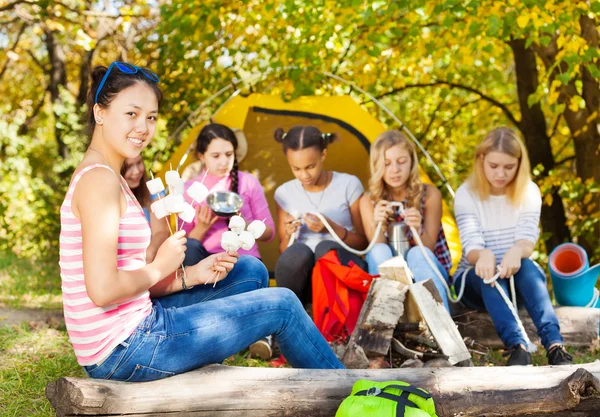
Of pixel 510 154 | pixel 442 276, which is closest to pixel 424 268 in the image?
pixel 442 276

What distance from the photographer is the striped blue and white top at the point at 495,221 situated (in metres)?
3.18

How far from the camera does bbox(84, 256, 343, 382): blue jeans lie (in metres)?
A: 1.91

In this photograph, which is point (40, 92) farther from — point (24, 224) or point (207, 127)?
point (207, 127)

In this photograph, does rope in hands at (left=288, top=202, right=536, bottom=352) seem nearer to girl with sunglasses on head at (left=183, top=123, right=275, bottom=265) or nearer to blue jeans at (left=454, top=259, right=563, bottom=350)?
blue jeans at (left=454, top=259, right=563, bottom=350)

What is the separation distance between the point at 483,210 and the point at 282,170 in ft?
4.76

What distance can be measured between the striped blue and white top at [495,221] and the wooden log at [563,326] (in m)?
0.25

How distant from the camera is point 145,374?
1.93 meters

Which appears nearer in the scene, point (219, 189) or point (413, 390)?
point (413, 390)

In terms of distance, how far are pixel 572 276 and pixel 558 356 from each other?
2.00ft

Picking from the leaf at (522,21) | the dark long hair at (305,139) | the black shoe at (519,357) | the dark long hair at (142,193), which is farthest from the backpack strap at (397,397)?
the leaf at (522,21)

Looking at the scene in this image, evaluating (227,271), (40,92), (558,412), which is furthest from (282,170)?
(40,92)

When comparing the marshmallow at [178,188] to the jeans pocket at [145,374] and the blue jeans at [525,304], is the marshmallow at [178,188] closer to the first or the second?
the jeans pocket at [145,374]

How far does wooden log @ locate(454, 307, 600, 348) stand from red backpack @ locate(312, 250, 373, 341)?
532 mm

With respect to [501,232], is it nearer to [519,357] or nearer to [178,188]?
[519,357]
